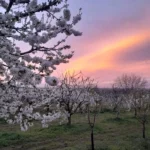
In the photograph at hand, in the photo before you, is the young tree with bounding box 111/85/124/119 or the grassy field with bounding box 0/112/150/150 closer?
the grassy field with bounding box 0/112/150/150

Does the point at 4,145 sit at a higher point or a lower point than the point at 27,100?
lower

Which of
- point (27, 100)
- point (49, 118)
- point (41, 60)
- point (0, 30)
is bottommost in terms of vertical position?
point (49, 118)

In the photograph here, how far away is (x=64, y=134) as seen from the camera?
74.4ft

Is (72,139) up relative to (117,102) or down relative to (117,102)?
down

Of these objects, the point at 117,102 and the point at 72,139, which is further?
the point at 117,102

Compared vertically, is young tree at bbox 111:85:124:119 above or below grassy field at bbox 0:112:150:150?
above

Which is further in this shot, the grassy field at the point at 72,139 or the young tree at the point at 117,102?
the young tree at the point at 117,102

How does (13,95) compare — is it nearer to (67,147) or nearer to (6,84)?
(6,84)

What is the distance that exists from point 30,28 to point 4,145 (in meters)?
15.0

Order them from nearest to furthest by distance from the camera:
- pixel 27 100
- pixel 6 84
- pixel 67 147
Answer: pixel 6 84 < pixel 27 100 < pixel 67 147

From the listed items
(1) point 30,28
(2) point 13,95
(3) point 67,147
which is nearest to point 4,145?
(3) point 67,147

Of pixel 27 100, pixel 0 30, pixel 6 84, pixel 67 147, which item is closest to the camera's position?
pixel 0 30

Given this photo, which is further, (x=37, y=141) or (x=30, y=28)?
(x=37, y=141)

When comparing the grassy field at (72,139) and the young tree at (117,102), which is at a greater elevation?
the young tree at (117,102)
